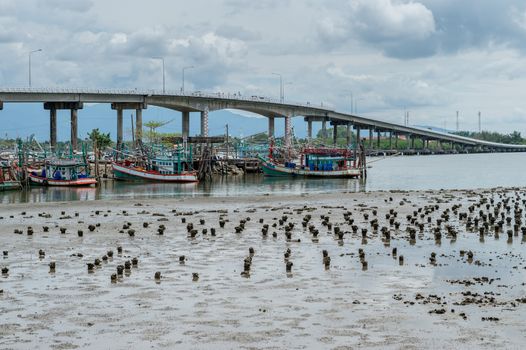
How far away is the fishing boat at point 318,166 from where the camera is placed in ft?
331

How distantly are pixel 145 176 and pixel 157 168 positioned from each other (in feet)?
9.93

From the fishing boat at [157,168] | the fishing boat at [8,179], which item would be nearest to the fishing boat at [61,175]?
the fishing boat at [8,179]

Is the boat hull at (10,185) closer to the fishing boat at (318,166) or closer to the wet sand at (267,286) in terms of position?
the fishing boat at (318,166)

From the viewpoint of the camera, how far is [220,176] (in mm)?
107312

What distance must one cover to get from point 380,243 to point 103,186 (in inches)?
2188

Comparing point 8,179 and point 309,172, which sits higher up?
point 309,172

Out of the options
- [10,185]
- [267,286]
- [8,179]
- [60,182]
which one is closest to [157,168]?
[60,182]

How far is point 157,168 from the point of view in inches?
3679

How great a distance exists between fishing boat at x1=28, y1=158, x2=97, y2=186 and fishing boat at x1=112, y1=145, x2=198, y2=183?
8597mm

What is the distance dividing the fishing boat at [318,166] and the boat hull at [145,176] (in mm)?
14019

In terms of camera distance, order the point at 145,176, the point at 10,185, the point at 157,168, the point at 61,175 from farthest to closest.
→ the point at 157,168 → the point at 145,176 → the point at 61,175 → the point at 10,185

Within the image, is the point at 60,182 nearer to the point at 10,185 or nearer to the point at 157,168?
the point at 10,185

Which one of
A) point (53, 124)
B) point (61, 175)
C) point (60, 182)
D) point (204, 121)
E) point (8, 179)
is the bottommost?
point (60, 182)

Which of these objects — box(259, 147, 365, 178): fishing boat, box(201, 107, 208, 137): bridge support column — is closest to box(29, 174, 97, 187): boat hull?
box(259, 147, 365, 178): fishing boat
